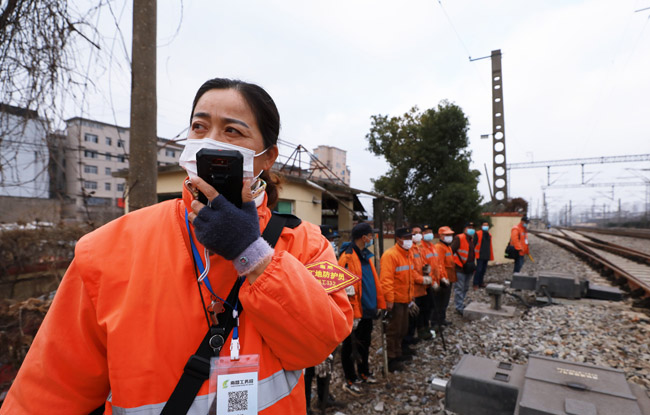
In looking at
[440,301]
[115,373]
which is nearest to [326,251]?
[115,373]

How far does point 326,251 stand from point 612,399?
2.60 metres

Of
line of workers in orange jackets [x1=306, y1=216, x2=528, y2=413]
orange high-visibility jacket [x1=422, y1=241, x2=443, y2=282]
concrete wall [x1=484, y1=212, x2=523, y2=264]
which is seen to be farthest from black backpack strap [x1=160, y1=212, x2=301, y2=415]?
concrete wall [x1=484, y1=212, x2=523, y2=264]

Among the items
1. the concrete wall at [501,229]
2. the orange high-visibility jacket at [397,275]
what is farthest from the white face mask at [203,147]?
the concrete wall at [501,229]

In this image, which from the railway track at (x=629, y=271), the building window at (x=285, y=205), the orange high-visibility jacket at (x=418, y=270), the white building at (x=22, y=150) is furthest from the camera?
the building window at (x=285, y=205)

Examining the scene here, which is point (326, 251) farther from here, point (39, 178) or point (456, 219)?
point (456, 219)

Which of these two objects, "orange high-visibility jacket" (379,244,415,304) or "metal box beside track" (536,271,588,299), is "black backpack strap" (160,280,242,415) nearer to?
"orange high-visibility jacket" (379,244,415,304)

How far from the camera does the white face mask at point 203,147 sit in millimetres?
1201

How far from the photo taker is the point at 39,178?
2.85 m

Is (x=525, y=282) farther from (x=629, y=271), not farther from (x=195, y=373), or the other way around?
(x=195, y=373)

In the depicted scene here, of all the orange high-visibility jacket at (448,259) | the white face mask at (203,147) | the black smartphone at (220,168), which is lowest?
the orange high-visibility jacket at (448,259)

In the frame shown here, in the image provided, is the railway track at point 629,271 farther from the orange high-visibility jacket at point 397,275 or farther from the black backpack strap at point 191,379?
the black backpack strap at point 191,379

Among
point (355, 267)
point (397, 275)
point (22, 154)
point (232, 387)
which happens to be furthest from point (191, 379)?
point (397, 275)

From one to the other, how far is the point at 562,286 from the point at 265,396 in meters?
9.13

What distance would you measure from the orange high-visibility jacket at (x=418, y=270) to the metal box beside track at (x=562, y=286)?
11.4 ft
